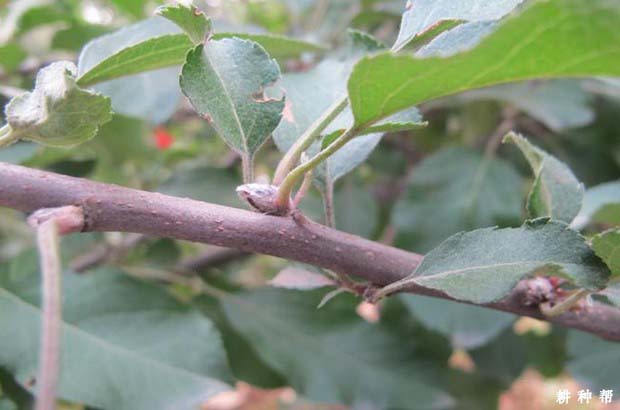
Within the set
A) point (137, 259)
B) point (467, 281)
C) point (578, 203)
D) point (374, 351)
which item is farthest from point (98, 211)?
point (137, 259)

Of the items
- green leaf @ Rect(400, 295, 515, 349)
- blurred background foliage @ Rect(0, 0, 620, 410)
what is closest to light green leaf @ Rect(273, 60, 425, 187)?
blurred background foliage @ Rect(0, 0, 620, 410)

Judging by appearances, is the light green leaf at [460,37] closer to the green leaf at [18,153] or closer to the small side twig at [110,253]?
the green leaf at [18,153]

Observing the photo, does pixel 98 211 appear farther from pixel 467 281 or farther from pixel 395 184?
pixel 395 184

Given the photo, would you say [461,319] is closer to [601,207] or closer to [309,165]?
[601,207]

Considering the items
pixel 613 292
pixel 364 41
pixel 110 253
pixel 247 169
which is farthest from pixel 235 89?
pixel 110 253

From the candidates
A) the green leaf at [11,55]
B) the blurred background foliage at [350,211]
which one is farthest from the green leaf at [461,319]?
the green leaf at [11,55]

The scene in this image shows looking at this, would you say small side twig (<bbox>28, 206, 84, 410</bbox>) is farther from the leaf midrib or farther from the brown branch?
the leaf midrib
